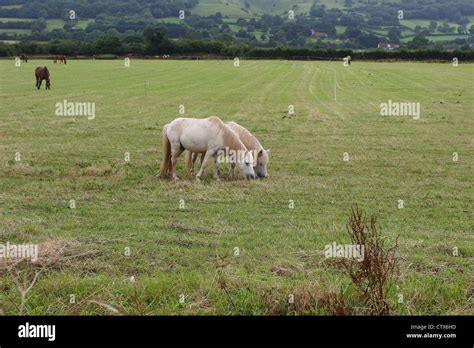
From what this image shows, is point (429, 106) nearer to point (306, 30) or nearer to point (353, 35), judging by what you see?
point (353, 35)

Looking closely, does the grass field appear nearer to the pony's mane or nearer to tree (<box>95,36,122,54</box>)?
the pony's mane

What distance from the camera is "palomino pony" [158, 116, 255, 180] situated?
13.6m

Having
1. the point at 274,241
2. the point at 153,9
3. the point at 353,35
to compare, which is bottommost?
the point at 274,241

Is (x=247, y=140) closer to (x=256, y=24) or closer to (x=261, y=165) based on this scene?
(x=261, y=165)

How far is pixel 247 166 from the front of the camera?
13.6m

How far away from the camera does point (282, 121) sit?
25359 millimetres

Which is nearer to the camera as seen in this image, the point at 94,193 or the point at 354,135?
the point at 94,193

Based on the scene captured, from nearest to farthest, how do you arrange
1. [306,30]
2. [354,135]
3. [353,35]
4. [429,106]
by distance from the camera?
[354,135] → [429,106] → [353,35] → [306,30]

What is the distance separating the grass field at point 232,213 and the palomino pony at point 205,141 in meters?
0.58

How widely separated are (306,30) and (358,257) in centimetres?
13861

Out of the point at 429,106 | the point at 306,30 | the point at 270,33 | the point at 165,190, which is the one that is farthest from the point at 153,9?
the point at 165,190

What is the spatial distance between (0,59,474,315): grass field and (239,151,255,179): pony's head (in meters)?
0.39

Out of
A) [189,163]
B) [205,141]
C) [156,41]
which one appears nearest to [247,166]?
[205,141]

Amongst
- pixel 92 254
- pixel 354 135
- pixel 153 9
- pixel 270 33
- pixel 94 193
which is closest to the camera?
pixel 92 254
